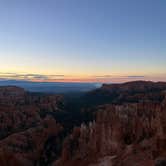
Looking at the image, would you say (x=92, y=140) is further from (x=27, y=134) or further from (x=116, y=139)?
(x=27, y=134)

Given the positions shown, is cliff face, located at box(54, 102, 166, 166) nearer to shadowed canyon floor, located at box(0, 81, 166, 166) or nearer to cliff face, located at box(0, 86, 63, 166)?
shadowed canyon floor, located at box(0, 81, 166, 166)

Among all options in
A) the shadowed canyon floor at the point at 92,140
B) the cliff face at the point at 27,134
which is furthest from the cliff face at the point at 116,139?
the cliff face at the point at 27,134

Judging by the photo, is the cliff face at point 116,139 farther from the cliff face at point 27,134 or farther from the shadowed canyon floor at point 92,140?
the cliff face at point 27,134

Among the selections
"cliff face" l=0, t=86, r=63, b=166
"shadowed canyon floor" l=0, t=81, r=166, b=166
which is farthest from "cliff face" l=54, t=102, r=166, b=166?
"cliff face" l=0, t=86, r=63, b=166

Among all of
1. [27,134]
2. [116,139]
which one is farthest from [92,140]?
[27,134]

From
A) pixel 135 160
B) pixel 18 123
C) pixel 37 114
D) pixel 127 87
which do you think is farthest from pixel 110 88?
pixel 135 160

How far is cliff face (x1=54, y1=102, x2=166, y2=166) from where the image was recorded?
97.4 ft

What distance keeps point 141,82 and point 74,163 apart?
305 feet

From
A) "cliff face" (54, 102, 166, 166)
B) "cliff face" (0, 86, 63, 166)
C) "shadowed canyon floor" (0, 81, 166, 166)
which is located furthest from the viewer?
"cliff face" (0, 86, 63, 166)

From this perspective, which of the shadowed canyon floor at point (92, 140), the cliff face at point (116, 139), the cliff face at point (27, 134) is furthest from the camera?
the cliff face at point (27, 134)

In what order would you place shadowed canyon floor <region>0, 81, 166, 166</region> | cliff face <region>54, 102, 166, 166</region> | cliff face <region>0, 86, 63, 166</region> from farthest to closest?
cliff face <region>0, 86, 63, 166</region> < cliff face <region>54, 102, 166, 166</region> < shadowed canyon floor <region>0, 81, 166, 166</region>

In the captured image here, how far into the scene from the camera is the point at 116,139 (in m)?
39.7

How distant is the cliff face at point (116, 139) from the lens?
29695mm

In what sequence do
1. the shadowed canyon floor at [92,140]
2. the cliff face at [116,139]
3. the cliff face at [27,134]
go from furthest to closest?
the cliff face at [27,134]
the cliff face at [116,139]
the shadowed canyon floor at [92,140]
